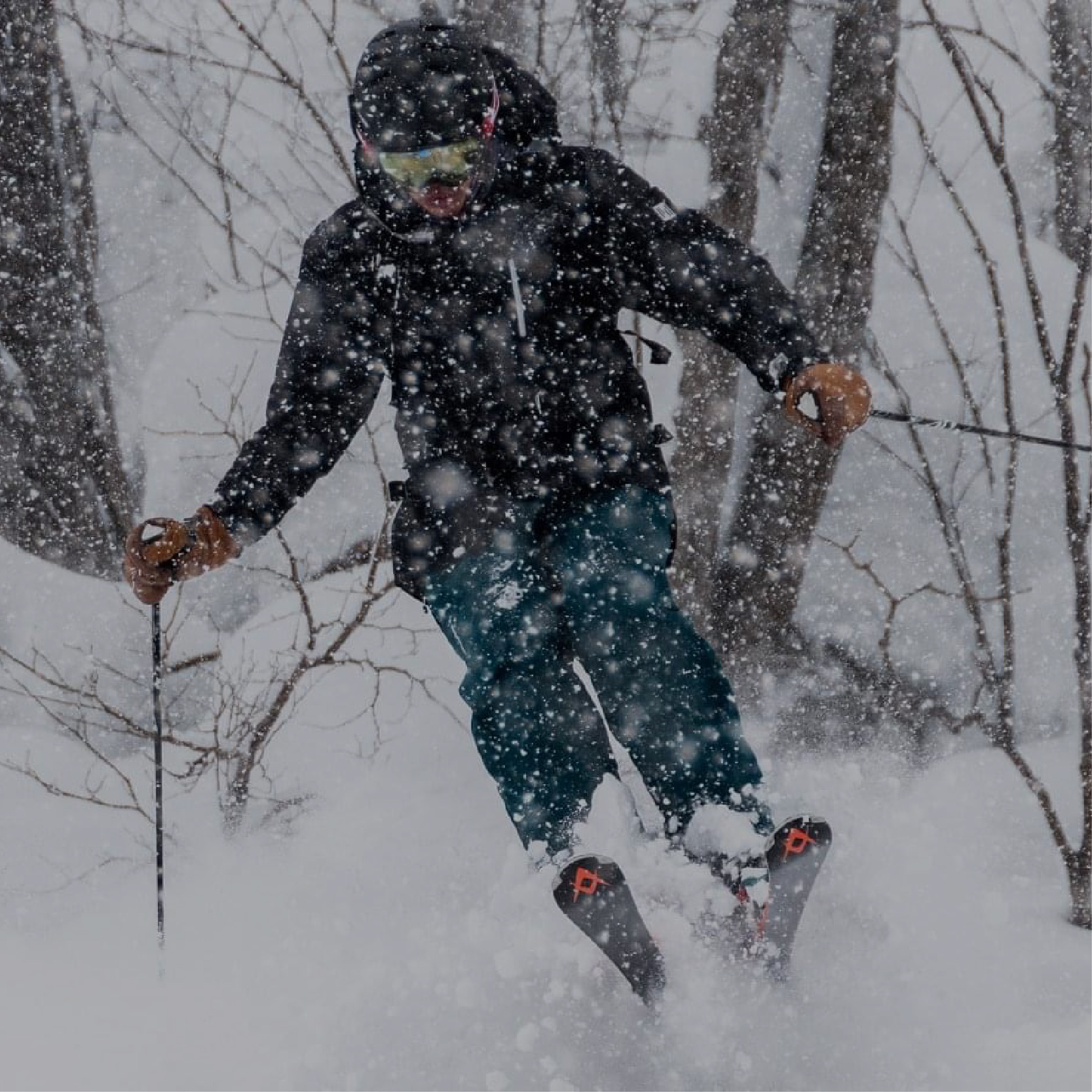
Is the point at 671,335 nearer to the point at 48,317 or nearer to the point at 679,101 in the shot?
the point at 679,101

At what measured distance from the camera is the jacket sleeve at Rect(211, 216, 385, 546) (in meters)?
2.21

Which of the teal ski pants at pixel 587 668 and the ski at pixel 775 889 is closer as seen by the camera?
the ski at pixel 775 889

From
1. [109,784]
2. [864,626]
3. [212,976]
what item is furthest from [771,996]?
[109,784]

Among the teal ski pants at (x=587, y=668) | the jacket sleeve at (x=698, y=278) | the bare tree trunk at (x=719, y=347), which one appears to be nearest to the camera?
the jacket sleeve at (x=698, y=278)

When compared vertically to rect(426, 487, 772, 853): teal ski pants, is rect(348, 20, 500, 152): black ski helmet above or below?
above

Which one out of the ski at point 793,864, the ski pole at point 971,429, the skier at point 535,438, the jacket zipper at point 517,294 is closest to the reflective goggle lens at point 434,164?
the skier at point 535,438

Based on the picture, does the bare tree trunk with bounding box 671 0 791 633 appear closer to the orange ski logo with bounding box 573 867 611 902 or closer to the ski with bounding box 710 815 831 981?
the ski with bounding box 710 815 831 981

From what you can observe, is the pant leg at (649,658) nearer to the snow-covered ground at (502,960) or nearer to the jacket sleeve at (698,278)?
the snow-covered ground at (502,960)

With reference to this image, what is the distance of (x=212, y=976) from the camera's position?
2535mm

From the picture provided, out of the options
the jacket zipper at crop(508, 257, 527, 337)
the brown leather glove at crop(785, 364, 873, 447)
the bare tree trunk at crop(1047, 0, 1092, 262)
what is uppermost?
the bare tree trunk at crop(1047, 0, 1092, 262)

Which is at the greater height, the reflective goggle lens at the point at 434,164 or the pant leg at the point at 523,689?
the reflective goggle lens at the point at 434,164

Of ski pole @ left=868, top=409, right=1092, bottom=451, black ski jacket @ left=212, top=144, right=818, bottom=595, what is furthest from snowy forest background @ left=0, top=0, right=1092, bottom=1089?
black ski jacket @ left=212, top=144, right=818, bottom=595

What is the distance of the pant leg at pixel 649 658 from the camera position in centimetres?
213

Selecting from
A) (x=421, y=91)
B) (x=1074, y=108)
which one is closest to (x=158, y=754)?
(x=421, y=91)
